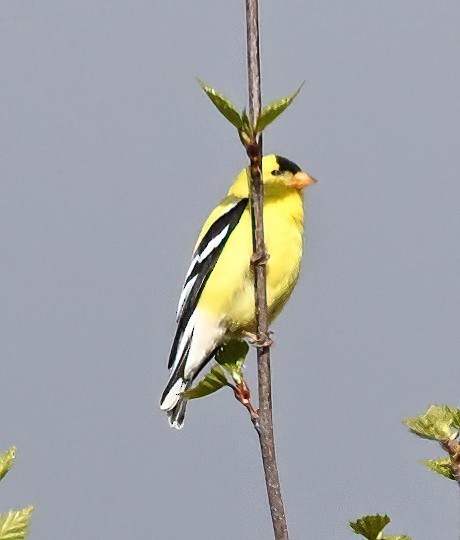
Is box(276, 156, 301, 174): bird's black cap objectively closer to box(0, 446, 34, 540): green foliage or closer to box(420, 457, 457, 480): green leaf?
box(420, 457, 457, 480): green leaf

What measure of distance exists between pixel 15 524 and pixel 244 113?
0.66 metres

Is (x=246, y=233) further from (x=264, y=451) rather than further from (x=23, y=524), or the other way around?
(x=23, y=524)

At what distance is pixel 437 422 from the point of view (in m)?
1.38

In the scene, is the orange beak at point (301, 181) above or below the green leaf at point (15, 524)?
above

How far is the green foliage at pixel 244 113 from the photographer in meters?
1.32

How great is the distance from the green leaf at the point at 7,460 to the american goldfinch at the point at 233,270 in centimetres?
224

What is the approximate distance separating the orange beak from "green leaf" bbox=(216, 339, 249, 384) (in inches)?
81.9

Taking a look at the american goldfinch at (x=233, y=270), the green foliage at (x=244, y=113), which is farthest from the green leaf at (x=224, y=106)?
the american goldfinch at (x=233, y=270)

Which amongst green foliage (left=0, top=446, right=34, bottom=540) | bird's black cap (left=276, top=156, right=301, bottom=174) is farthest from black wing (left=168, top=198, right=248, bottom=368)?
→ green foliage (left=0, top=446, right=34, bottom=540)

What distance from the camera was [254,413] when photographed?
165cm

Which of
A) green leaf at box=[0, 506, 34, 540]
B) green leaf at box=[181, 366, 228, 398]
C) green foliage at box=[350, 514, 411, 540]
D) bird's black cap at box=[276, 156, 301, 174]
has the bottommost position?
green leaf at box=[0, 506, 34, 540]

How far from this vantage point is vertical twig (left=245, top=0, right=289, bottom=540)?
122 centimetres

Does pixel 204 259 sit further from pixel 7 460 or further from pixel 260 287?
pixel 7 460

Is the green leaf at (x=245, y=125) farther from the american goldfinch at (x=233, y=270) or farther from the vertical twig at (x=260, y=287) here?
the american goldfinch at (x=233, y=270)
